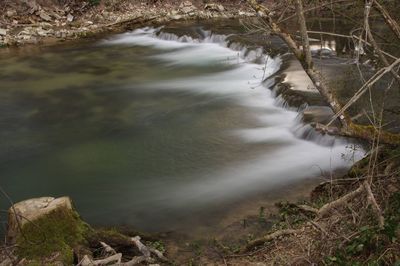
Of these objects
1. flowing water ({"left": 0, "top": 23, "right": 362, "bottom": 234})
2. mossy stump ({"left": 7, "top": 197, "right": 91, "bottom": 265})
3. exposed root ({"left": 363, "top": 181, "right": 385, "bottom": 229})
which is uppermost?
exposed root ({"left": 363, "top": 181, "right": 385, "bottom": 229})

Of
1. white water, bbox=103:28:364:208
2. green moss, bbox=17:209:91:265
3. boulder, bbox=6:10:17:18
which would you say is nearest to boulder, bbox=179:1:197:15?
white water, bbox=103:28:364:208

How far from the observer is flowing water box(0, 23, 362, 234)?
26.1 feet

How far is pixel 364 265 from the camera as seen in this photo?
3.91m

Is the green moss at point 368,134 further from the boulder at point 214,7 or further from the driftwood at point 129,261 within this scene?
the boulder at point 214,7

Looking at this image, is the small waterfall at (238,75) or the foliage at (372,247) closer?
the foliage at (372,247)

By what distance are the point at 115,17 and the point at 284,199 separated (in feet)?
63.6

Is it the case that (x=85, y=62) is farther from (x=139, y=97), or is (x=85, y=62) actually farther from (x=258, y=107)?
(x=258, y=107)

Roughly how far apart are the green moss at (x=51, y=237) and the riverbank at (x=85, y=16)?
17009mm

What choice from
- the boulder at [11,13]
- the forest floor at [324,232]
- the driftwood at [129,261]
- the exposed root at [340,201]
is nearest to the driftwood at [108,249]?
the driftwood at [129,261]

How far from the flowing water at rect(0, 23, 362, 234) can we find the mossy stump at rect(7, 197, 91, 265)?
5.62 feet

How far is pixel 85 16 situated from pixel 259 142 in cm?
1734

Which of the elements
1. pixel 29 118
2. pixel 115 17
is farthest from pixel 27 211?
pixel 115 17

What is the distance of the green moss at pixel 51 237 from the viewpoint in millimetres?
4996

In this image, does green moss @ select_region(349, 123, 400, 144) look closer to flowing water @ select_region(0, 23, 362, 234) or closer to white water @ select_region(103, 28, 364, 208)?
white water @ select_region(103, 28, 364, 208)
